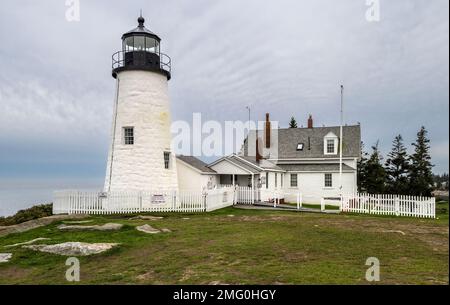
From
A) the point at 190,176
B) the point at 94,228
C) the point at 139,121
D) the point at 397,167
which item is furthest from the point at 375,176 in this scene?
the point at 94,228

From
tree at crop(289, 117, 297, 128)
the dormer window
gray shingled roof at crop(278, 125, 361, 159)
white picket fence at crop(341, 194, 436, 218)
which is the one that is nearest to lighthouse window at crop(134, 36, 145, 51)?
white picket fence at crop(341, 194, 436, 218)

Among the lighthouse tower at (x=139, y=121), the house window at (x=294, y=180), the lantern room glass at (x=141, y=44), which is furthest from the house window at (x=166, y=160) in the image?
the house window at (x=294, y=180)

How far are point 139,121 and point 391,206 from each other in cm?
1631

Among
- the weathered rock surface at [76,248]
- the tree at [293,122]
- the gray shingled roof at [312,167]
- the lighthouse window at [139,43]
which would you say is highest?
the lighthouse window at [139,43]

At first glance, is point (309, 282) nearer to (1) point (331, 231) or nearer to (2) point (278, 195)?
(1) point (331, 231)

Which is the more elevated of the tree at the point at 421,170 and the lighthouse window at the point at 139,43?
the lighthouse window at the point at 139,43

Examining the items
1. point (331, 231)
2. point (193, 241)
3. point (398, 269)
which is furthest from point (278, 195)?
point (398, 269)

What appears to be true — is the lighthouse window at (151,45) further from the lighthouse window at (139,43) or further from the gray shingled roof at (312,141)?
the gray shingled roof at (312,141)

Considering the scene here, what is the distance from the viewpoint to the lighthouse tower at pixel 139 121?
2094 centimetres

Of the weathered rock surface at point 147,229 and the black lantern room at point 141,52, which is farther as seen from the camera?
the black lantern room at point 141,52

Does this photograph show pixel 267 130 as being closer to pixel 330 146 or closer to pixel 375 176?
pixel 330 146

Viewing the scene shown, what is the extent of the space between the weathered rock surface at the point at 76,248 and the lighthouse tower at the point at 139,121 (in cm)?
1024

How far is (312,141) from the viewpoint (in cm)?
3438

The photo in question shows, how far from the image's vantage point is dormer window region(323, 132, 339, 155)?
32.3 m
